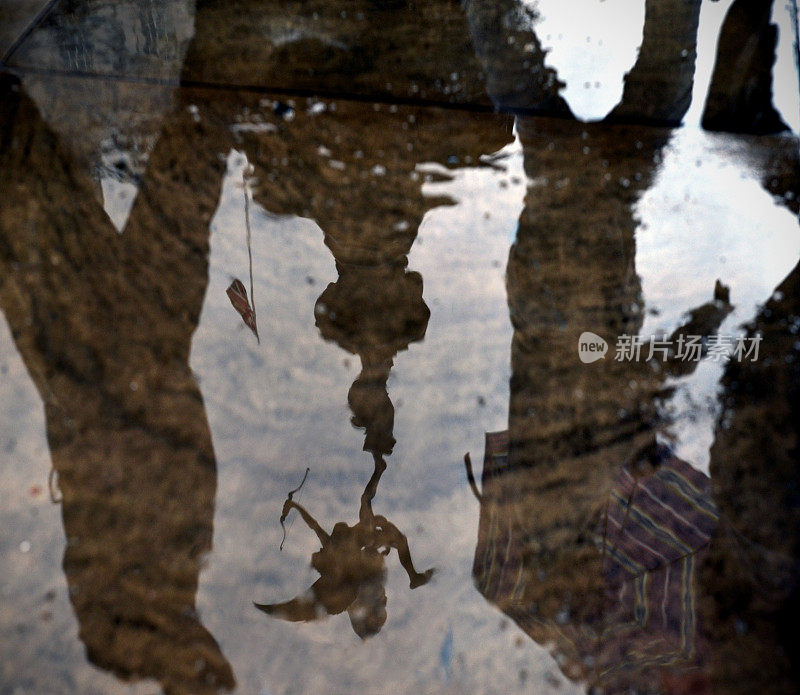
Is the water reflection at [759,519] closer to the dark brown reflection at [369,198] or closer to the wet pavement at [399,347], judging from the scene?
the wet pavement at [399,347]

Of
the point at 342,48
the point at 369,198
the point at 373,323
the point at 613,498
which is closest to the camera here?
the point at 613,498

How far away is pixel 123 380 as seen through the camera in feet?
3.00

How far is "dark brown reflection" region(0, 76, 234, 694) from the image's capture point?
77cm

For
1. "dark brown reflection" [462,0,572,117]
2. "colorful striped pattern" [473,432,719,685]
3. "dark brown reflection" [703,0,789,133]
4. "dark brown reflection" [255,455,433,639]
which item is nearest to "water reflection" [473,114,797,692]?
"colorful striped pattern" [473,432,719,685]

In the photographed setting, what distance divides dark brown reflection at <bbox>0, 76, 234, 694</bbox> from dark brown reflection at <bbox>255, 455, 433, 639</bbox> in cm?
12

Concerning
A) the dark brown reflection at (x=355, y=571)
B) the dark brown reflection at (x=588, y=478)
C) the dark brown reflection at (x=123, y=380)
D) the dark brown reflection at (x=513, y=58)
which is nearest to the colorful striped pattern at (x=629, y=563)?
the dark brown reflection at (x=588, y=478)

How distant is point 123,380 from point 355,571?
44 cm

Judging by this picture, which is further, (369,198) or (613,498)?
(369,198)

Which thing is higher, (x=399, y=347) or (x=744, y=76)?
(x=744, y=76)

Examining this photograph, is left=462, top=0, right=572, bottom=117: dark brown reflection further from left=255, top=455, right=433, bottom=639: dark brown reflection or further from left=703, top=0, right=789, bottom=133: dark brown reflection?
left=255, top=455, right=433, bottom=639: dark brown reflection

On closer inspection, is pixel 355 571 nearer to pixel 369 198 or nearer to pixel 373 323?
pixel 373 323

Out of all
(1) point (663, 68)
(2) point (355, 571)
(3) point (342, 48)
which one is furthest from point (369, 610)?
(1) point (663, 68)

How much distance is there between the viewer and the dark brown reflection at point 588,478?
0.80m

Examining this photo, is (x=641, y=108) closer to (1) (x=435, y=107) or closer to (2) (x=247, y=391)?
(1) (x=435, y=107)
